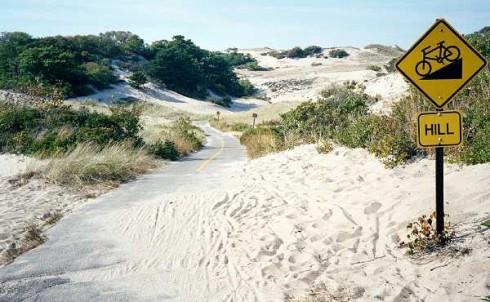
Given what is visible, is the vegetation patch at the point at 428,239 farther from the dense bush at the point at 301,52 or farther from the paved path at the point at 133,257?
the dense bush at the point at 301,52

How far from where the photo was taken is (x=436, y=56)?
4.77 metres

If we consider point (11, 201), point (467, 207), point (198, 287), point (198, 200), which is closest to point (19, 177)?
point (11, 201)

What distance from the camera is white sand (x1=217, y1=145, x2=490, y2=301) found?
4402 millimetres

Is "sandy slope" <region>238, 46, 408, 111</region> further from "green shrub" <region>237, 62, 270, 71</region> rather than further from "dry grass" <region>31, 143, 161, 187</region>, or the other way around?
"dry grass" <region>31, 143, 161, 187</region>

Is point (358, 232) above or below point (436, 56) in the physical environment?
below

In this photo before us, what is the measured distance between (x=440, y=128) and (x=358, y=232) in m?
2.23

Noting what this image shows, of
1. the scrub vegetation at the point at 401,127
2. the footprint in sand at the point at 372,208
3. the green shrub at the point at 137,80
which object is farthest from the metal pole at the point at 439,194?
the green shrub at the point at 137,80

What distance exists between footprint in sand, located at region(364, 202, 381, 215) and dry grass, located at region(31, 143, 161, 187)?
25.4ft

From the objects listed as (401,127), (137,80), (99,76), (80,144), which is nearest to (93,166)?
(80,144)

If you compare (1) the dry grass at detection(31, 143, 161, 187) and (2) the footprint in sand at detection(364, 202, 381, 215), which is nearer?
(2) the footprint in sand at detection(364, 202, 381, 215)

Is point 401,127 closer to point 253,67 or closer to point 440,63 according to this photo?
point 440,63

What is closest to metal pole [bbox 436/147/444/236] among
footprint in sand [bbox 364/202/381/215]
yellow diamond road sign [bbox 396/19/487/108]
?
yellow diamond road sign [bbox 396/19/487/108]

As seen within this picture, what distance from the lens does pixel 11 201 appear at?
9.41 meters

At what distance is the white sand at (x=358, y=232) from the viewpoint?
4402mm
